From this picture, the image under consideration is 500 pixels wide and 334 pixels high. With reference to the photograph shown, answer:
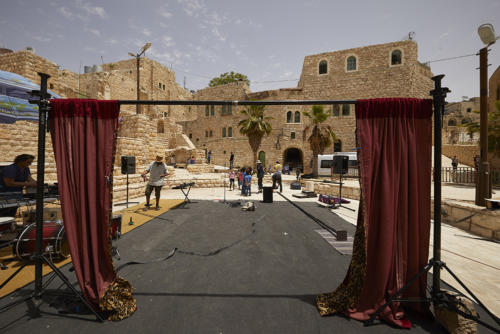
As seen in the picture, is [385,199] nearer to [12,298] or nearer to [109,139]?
[109,139]

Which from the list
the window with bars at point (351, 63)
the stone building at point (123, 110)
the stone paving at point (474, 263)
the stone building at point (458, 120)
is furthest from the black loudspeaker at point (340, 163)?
the stone building at point (458, 120)

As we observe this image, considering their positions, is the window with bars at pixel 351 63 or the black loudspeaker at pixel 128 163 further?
the window with bars at pixel 351 63

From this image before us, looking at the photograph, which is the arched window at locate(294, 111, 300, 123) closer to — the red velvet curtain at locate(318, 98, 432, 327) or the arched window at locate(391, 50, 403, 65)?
the arched window at locate(391, 50, 403, 65)

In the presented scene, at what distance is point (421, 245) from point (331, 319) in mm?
1397

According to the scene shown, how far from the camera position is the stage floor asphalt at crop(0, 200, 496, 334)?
7.45 ft

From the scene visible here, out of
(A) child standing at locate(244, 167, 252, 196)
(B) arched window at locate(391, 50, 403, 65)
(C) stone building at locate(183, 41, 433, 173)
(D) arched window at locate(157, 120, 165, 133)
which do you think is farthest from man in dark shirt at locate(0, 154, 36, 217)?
(B) arched window at locate(391, 50, 403, 65)

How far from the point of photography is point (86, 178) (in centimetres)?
247

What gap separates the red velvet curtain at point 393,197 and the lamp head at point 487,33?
5.47 metres

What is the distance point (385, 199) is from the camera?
235 centimetres

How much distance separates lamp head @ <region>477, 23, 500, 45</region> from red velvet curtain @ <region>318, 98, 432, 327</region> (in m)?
5.47

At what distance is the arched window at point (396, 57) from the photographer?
22062 millimetres

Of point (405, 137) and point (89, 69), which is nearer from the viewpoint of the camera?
point (405, 137)

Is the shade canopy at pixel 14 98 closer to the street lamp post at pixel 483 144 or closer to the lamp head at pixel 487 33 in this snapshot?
the lamp head at pixel 487 33

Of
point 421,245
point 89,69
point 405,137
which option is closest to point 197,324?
point 421,245
